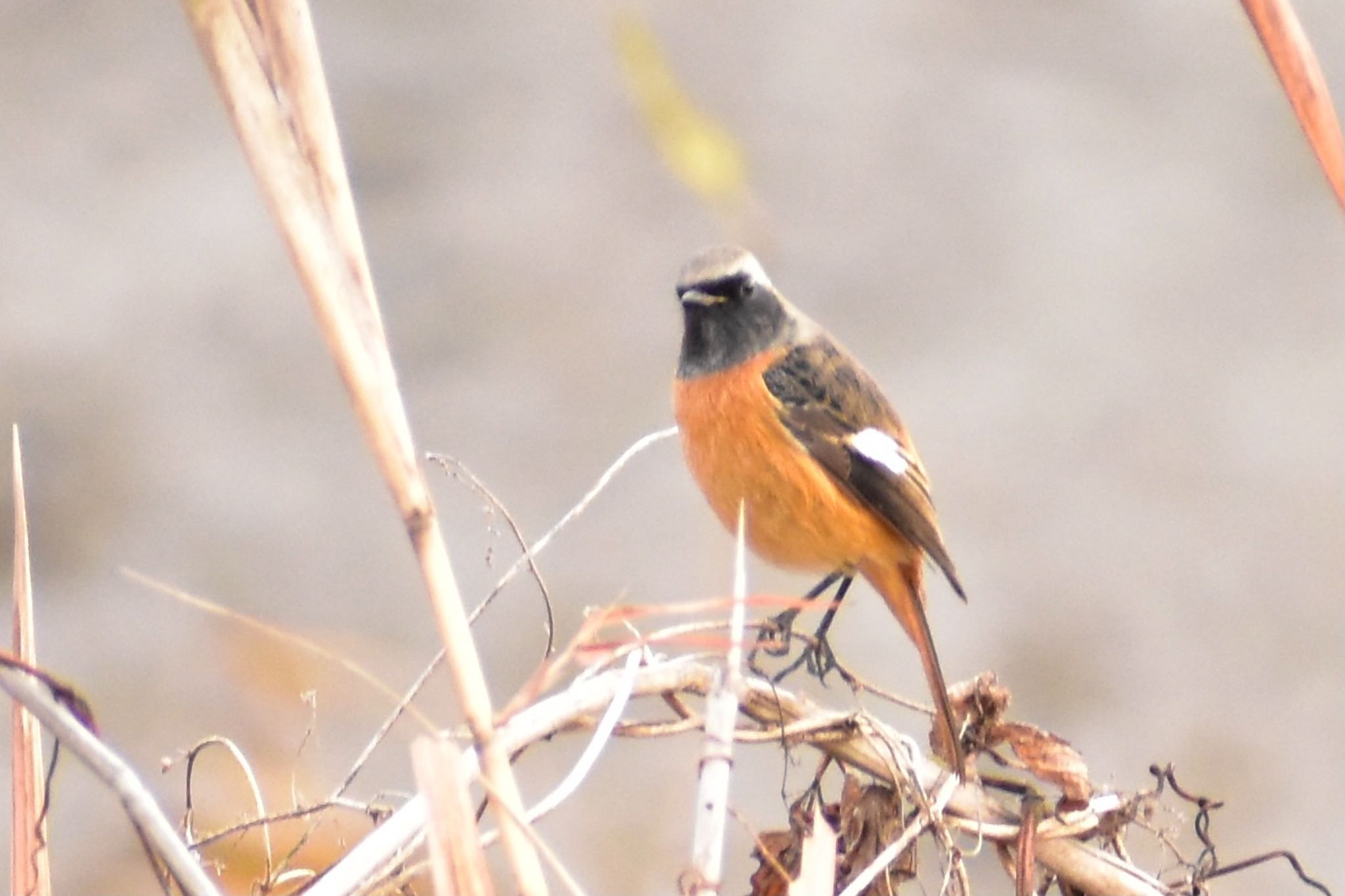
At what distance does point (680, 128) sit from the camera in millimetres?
3570

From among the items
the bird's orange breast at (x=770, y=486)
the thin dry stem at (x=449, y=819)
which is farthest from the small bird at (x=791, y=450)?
the thin dry stem at (x=449, y=819)

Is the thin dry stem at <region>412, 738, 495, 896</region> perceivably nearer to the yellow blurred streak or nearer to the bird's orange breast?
the bird's orange breast

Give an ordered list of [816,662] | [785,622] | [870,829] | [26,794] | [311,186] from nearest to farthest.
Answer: [311,186] → [26,794] → [870,829] → [785,622] → [816,662]

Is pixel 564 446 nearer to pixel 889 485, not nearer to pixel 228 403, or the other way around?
pixel 228 403

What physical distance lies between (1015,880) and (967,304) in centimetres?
374

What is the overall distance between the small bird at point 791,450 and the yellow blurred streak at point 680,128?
32cm

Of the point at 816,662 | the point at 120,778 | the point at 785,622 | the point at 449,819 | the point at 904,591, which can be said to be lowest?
the point at 816,662

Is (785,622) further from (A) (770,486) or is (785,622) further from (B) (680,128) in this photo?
(B) (680,128)

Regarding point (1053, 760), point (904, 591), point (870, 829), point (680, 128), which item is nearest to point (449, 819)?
point (870, 829)

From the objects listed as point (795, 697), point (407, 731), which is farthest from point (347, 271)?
point (407, 731)

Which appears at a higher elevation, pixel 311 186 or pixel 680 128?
pixel 311 186

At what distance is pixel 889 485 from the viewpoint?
331 centimetres

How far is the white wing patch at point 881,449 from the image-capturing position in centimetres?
336

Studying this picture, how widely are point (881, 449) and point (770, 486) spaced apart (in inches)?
12.4
